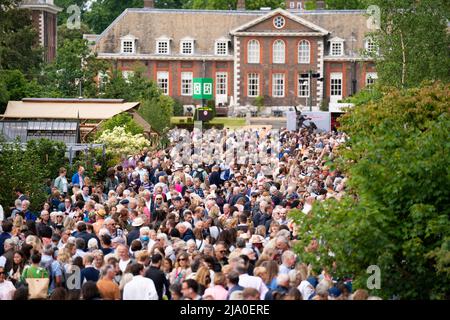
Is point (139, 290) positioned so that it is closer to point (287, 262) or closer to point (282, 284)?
point (282, 284)

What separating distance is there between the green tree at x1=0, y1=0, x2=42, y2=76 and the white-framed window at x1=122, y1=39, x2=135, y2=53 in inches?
995

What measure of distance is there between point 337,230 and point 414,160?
5.60 ft

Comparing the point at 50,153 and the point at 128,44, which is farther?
the point at 128,44

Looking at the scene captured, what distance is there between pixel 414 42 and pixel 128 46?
45.6 m

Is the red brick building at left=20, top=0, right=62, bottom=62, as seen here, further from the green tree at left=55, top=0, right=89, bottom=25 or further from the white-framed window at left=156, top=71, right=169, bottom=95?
the green tree at left=55, top=0, right=89, bottom=25

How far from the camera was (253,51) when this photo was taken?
9744 centimetres

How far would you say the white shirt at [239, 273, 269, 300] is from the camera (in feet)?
55.7

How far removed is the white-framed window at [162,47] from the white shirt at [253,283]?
80.8m

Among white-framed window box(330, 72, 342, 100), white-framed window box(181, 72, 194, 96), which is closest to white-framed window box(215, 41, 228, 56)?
white-framed window box(181, 72, 194, 96)

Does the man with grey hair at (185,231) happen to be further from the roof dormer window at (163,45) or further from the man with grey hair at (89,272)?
the roof dormer window at (163,45)

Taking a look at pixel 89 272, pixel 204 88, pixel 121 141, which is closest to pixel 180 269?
pixel 89 272

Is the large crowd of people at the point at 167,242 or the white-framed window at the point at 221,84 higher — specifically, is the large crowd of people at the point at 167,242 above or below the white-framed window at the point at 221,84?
below

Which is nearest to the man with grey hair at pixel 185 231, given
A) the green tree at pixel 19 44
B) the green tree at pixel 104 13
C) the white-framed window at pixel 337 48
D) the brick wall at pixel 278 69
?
the green tree at pixel 19 44

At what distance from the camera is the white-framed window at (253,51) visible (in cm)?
9712
